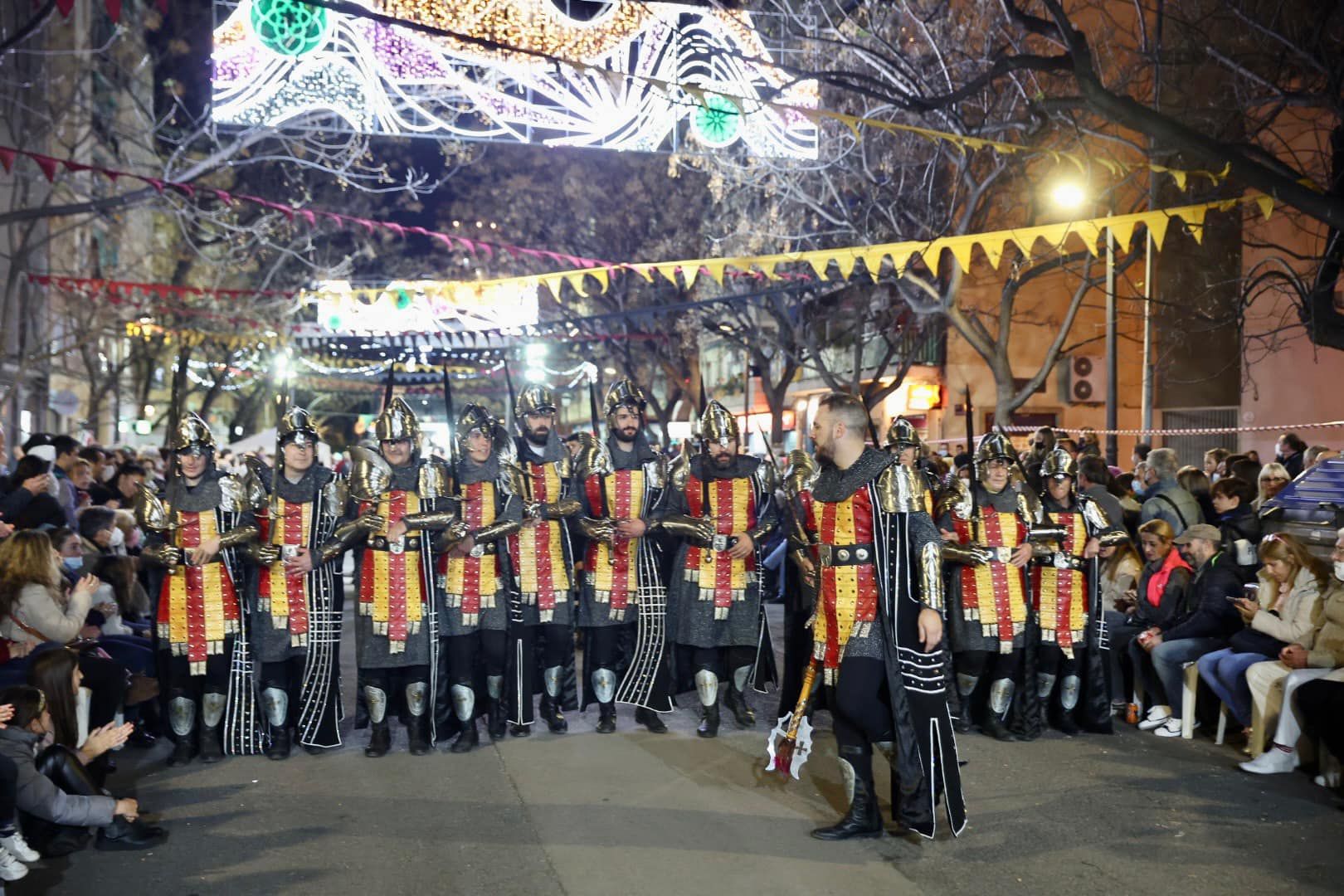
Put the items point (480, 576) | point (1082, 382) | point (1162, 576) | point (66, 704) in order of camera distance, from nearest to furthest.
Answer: point (66, 704) < point (480, 576) < point (1162, 576) < point (1082, 382)

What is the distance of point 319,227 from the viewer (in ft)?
88.4

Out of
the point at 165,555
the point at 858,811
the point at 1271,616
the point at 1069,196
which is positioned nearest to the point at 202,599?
the point at 165,555

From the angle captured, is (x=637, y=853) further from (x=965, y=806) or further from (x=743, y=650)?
(x=743, y=650)

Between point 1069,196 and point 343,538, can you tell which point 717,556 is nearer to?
point 343,538

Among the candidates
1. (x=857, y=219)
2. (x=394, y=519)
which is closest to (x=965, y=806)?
(x=394, y=519)

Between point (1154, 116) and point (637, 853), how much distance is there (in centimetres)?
618

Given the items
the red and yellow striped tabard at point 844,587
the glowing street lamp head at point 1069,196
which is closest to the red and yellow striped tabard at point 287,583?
the red and yellow striped tabard at point 844,587

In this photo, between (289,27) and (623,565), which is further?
(289,27)

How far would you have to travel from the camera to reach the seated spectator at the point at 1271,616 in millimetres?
6453

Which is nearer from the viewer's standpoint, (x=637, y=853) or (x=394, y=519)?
(x=637, y=853)

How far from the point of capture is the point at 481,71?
53.7ft

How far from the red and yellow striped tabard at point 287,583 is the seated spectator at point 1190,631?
5421 millimetres

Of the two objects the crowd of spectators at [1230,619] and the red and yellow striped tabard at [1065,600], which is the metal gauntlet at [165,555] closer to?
the red and yellow striped tabard at [1065,600]

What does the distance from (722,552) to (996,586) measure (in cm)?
173
